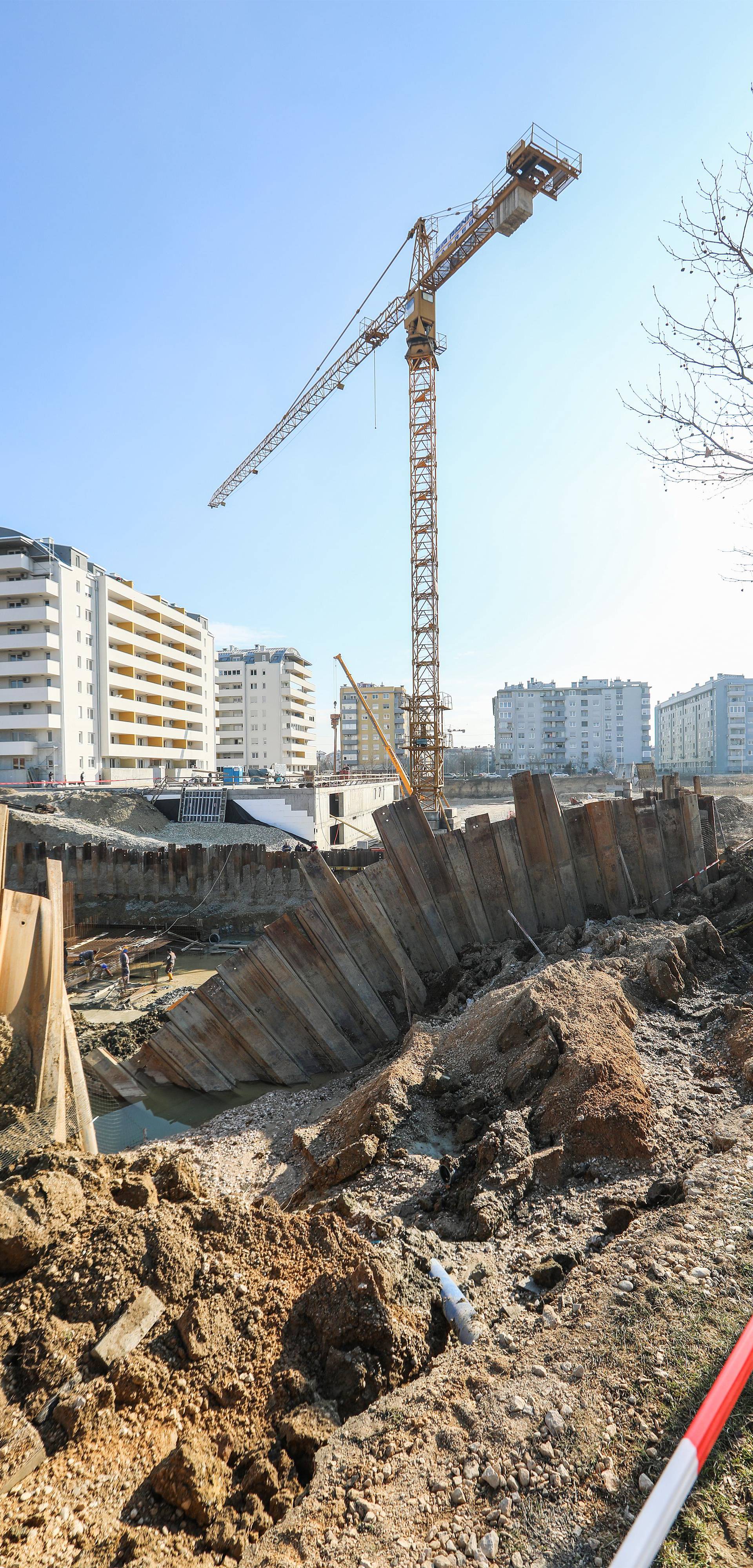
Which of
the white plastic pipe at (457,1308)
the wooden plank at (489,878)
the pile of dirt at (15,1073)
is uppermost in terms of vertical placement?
the wooden plank at (489,878)

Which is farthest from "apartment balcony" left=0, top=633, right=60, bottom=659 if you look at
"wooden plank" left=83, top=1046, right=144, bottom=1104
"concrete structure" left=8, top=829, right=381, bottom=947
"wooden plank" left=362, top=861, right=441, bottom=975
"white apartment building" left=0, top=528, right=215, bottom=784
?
"wooden plank" left=362, top=861, right=441, bottom=975

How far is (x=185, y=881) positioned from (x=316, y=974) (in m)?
18.0

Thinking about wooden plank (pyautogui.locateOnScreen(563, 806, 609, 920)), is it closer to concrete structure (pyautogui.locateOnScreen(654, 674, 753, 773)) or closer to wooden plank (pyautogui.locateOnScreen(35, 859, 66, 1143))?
wooden plank (pyautogui.locateOnScreen(35, 859, 66, 1143))

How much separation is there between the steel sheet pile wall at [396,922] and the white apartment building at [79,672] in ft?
145

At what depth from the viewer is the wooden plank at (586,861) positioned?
331 inches

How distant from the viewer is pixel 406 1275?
10.6ft

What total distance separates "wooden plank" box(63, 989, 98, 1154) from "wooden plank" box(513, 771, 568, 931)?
5320 mm

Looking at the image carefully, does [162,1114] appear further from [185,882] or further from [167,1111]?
[185,882]

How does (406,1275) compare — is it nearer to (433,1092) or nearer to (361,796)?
(433,1092)

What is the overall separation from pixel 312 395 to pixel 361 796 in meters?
42.0

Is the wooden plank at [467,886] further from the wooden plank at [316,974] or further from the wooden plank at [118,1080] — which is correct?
the wooden plank at [118,1080]

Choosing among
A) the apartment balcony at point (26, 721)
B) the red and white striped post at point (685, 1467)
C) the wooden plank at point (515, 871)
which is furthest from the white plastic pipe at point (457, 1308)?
the apartment balcony at point (26, 721)

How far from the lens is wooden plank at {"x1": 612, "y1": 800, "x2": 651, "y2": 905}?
8.50m

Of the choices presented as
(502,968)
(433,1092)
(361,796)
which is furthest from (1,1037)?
(361,796)
